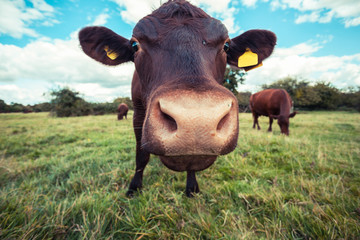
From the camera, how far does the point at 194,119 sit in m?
0.95

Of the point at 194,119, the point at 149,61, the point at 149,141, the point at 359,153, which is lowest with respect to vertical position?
the point at 359,153

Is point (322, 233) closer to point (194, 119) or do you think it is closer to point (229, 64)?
point (194, 119)

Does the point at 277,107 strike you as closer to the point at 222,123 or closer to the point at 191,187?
the point at 191,187

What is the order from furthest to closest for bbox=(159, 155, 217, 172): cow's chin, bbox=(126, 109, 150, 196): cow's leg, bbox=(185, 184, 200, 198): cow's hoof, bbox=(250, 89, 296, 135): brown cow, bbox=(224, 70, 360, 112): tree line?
1. bbox=(224, 70, 360, 112): tree line
2. bbox=(250, 89, 296, 135): brown cow
3. bbox=(126, 109, 150, 196): cow's leg
4. bbox=(185, 184, 200, 198): cow's hoof
5. bbox=(159, 155, 217, 172): cow's chin

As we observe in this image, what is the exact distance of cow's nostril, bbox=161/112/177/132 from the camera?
1.01 metres

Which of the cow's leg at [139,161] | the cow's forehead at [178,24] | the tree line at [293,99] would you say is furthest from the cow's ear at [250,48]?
the tree line at [293,99]

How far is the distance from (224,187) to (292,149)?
284 centimetres

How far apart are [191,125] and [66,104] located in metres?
33.8

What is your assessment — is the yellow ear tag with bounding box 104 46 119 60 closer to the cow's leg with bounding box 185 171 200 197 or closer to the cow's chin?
the cow's chin

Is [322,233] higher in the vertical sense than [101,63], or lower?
lower

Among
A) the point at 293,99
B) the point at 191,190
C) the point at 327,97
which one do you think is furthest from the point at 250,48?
the point at 327,97

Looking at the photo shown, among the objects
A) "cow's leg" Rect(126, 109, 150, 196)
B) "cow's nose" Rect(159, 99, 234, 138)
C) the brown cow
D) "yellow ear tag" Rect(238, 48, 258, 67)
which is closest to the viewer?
"cow's nose" Rect(159, 99, 234, 138)

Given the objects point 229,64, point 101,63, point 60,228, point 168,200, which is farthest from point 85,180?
point 229,64

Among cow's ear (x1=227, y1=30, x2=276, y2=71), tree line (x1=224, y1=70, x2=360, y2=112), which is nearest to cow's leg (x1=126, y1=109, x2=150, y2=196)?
cow's ear (x1=227, y1=30, x2=276, y2=71)
